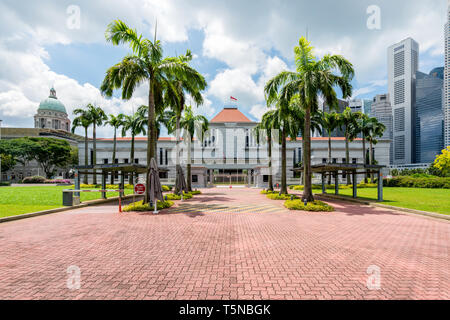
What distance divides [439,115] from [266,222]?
682 ft

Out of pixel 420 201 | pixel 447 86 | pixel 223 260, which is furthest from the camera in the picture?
pixel 447 86

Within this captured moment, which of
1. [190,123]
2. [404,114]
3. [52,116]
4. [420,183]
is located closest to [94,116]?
[190,123]

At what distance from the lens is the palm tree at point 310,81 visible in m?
13.5

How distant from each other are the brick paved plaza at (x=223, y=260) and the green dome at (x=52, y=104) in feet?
419

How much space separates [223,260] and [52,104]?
137 m

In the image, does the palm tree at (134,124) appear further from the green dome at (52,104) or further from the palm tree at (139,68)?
the green dome at (52,104)

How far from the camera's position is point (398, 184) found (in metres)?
34.5

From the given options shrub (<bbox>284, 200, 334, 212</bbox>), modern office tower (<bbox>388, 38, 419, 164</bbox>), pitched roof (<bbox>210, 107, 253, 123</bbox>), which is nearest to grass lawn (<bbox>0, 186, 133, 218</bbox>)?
shrub (<bbox>284, 200, 334, 212</bbox>)

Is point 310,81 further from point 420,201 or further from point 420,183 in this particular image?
point 420,183

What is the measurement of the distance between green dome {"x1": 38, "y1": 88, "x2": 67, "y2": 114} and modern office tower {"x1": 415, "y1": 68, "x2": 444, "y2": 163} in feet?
782

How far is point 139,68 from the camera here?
1382 centimetres

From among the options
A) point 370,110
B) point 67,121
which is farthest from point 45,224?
point 370,110

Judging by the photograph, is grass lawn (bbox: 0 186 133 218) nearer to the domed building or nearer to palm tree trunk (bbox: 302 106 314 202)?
palm tree trunk (bbox: 302 106 314 202)
